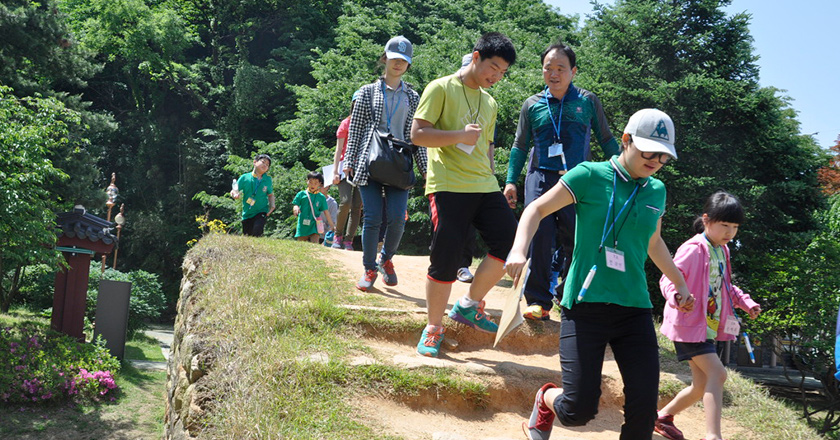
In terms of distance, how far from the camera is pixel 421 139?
433cm

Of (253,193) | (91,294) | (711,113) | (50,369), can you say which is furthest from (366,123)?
(91,294)

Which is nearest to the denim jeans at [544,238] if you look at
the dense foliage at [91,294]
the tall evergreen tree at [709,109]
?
the tall evergreen tree at [709,109]

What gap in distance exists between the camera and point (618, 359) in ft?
10.4

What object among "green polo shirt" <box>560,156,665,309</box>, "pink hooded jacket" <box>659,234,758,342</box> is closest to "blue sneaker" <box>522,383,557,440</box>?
"green polo shirt" <box>560,156,665,309</box>

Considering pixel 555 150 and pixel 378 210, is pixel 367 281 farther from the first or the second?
pixel 555 150

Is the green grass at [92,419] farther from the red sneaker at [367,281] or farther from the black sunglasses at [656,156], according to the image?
the black sunglasses at [656,156]

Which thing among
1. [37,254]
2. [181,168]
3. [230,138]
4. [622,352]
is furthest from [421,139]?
[181,168]

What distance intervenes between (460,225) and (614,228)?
1357mm

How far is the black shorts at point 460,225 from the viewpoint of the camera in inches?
172

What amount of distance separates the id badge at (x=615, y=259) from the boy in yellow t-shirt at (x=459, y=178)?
1324mm

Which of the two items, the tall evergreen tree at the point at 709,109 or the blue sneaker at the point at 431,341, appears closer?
the blue sneaker at the point at 431,341

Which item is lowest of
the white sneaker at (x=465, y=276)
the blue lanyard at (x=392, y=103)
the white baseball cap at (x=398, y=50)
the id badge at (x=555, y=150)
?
the white sneaker at (x=465, y=276)

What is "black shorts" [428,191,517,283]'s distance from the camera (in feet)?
14.3

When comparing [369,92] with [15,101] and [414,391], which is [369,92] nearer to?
[414,391]
